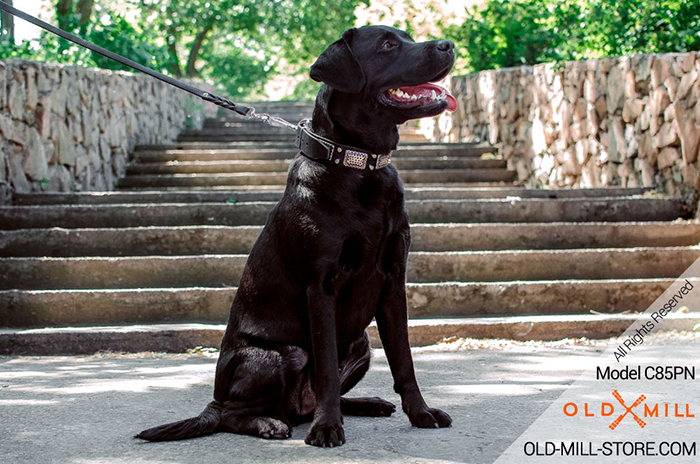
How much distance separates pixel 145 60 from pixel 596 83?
6.81 meters

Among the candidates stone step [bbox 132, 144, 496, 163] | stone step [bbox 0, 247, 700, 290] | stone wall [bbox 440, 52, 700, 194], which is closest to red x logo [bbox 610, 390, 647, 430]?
stone step [bbox 0, 247, 700, 290]

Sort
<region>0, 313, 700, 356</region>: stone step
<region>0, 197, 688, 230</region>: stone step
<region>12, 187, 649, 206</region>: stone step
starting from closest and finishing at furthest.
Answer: <region>0, 313, 700, 356</region>: stone step → <region>0, 197, 688, 230</region>: stone step → <region>12, 187, 649, 206</region>: stone step

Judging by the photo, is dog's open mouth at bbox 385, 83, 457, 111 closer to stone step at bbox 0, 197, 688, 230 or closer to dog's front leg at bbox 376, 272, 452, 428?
dog's front leg at bbox 376, 272, 452, 428

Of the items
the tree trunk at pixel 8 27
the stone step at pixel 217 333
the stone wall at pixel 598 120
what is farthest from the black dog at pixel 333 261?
the tree trunk at pixel 8 27

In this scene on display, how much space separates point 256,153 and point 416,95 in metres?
7.42

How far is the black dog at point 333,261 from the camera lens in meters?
3.02

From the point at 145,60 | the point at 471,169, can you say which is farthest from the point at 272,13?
the point at 471,169

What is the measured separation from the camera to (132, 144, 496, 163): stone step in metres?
10.4

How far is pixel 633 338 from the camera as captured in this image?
5551 mm

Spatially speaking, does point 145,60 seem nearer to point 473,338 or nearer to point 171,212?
point 171,212

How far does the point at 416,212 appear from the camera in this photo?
24.5 feet

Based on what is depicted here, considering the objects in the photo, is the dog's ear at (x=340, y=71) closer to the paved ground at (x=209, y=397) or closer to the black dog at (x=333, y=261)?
the black dog at (x=333, y=261)

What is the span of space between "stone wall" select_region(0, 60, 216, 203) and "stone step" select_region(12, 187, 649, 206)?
0.38 meters

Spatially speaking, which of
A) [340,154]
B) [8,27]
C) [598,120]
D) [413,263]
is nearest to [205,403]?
[340,154]
